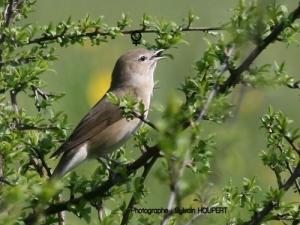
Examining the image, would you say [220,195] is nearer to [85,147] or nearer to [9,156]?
[9,156]

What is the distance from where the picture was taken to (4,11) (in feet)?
15.5

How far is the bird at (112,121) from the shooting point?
620cm

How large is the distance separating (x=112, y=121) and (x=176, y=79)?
2.82m

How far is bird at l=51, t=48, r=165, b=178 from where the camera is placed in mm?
6203

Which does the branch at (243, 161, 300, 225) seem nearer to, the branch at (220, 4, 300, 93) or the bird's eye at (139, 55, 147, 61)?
the branch at (220, 4, 300, 93)

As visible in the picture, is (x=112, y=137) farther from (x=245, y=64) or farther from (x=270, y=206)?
(x=245, y=64)

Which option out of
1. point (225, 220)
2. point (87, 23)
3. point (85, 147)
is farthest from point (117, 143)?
point (225, 220)

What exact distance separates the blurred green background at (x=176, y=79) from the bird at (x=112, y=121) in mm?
177

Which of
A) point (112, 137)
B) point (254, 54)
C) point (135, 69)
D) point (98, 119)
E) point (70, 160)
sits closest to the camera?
point (254, 54)

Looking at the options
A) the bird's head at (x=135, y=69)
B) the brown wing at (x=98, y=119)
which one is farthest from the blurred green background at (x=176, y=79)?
the brown wing at (x=98, y=119)

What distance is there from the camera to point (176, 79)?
13.0ft

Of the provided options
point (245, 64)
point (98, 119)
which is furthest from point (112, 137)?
point (245, 64)

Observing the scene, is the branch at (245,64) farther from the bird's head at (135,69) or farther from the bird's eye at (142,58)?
the bird's eye at (142,58)

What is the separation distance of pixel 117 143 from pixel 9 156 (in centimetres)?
252
